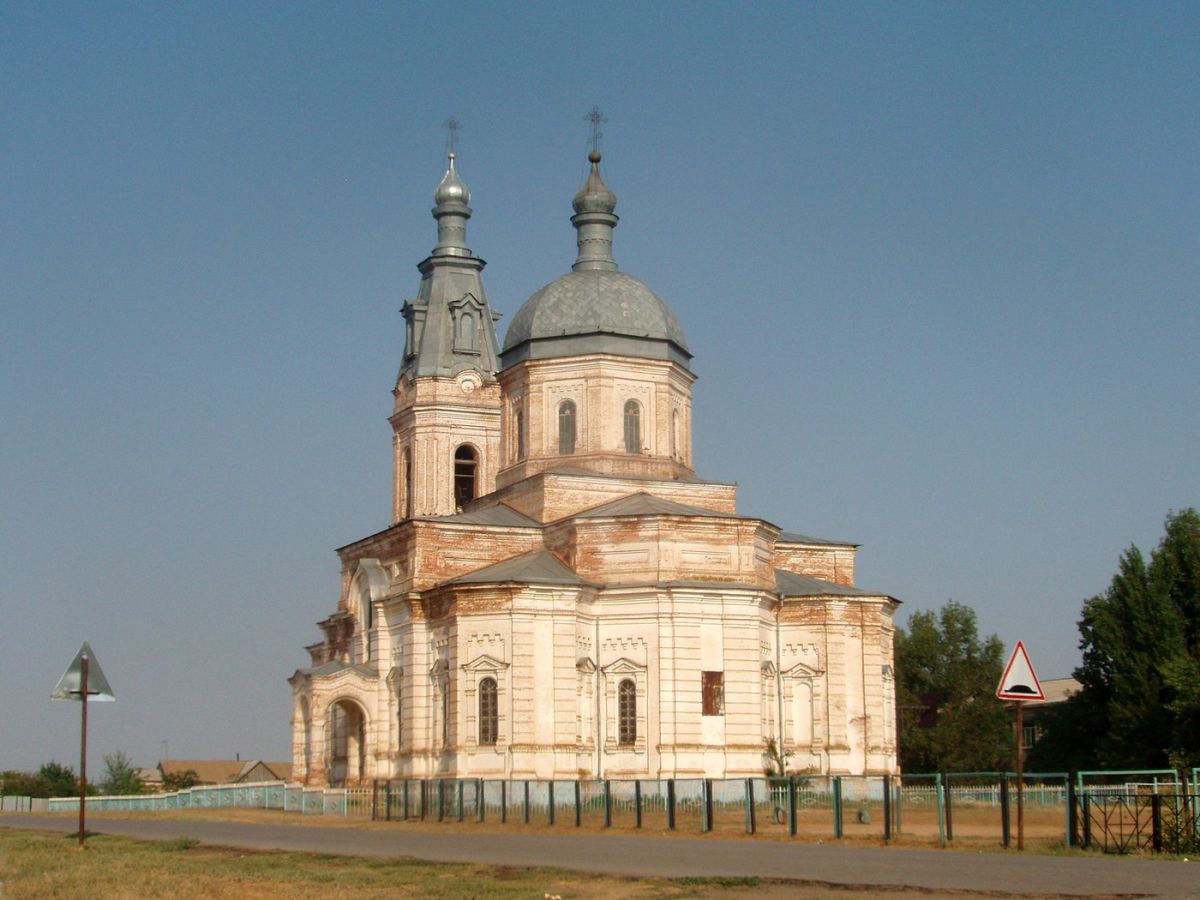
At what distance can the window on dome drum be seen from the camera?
A: 142 feet

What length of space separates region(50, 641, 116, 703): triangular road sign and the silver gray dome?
26.1 m

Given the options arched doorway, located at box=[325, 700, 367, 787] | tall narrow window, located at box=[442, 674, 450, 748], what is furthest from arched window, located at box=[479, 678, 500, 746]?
arched doorway, located at box=[325, 700, 367, 787]

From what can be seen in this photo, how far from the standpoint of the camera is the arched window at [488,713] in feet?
140

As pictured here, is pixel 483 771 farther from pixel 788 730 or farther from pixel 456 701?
pixel 788 730

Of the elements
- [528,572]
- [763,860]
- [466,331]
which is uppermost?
[466,331]

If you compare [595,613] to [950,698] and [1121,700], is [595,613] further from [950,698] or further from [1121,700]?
[950,698]

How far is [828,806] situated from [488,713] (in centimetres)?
1039

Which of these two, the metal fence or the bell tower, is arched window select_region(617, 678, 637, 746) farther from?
the bell tower

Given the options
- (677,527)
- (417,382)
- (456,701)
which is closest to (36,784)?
(417,382)

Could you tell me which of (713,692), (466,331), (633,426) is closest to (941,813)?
(713,692)

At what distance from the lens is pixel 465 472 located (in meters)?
57.8

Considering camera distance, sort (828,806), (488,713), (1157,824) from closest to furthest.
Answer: (1157,824)
(828,806)
(488,713)

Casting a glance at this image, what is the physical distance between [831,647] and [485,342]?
18.6 metres

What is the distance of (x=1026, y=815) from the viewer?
102 feet
